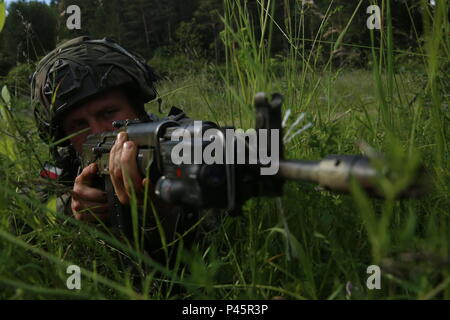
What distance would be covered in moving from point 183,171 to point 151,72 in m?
1.83

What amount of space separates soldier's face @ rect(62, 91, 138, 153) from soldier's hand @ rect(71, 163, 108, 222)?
18.3 inches

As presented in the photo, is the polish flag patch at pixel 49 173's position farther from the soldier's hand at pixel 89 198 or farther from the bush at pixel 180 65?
the bush at pixel 180 65

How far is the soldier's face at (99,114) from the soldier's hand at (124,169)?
834 millimetres

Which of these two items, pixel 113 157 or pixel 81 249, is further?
pixel 113 157

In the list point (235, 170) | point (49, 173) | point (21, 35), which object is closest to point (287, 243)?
point (235, 170)

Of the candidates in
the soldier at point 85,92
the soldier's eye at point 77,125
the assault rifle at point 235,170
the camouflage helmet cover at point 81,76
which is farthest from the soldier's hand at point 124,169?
the soldier's eye at point 77,125

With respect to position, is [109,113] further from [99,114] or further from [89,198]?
[89,198]

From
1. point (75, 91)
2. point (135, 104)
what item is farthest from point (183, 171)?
point (135, 104)

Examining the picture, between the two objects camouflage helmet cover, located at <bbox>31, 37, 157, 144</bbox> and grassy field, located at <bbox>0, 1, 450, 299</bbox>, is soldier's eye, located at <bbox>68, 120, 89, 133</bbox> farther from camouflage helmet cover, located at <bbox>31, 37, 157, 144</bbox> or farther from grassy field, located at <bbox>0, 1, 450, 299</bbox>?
grassy field, located at <bbox>0, 1, 450, 299</bbox>

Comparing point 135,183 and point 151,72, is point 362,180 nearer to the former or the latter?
point 135,183

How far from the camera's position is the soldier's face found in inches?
94.6

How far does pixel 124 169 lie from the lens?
138 centimetres
